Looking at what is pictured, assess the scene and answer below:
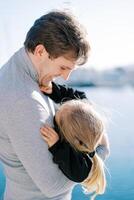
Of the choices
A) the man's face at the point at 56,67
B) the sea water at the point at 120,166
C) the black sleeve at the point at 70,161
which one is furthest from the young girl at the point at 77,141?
the sea water at the point at 120,166

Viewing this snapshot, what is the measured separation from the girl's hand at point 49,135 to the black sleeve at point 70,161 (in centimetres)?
1

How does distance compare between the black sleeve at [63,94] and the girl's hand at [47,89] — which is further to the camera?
the black sleeve at [63,94]

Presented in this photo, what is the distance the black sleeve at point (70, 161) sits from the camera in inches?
51.6

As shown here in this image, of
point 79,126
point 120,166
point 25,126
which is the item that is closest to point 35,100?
point 25,126

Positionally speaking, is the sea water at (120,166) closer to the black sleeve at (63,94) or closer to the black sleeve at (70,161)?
the black sleeve at (63,94)

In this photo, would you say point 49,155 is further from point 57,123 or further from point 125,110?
point 125,110

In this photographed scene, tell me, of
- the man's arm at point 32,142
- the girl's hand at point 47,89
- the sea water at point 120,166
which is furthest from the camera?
the sea water at point 120,166

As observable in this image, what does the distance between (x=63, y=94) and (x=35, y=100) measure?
45 centimetres

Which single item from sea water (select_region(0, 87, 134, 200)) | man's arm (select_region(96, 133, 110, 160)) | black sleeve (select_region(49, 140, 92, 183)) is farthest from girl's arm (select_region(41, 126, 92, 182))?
sea water (select_region(0, 87, 134, 200))

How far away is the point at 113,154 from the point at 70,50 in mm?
6137

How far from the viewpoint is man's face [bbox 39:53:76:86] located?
52.9 inches

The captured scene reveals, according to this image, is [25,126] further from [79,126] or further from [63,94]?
[63,94]

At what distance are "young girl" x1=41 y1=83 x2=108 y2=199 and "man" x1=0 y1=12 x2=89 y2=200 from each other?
0.03 meters

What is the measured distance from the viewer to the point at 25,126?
4.12 feet
